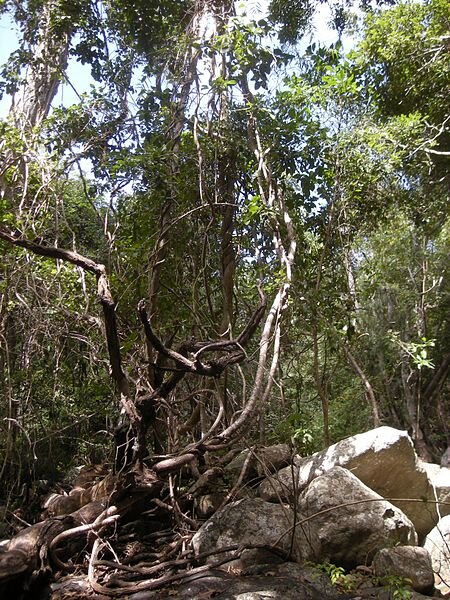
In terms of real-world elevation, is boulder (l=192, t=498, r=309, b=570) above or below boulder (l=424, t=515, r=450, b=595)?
above

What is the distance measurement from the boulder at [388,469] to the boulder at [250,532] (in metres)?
0.48

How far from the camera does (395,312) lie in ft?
37.8

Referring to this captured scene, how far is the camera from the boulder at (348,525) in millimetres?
3945

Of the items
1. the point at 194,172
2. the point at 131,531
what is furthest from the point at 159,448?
the point at 194,172

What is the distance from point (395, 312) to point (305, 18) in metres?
6.55

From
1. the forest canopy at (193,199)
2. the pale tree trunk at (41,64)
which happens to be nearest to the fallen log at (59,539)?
the forest canopy at (193,199)

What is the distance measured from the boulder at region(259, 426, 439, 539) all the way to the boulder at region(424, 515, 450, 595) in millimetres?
361

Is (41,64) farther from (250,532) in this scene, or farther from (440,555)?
(440,555)

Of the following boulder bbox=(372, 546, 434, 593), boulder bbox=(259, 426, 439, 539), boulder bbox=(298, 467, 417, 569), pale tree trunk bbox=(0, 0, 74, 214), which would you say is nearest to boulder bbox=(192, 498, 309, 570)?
boulder bbox=(298, 467, 417, 569)

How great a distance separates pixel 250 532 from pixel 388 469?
1.60 m

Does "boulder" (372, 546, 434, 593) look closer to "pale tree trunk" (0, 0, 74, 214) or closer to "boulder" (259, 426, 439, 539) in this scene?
"boulder" (259, 426, 439, 539)

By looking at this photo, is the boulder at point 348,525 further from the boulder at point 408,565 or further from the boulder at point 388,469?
the boulder at point 388,469

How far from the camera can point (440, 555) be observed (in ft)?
13.6

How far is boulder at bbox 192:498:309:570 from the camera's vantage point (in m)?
3.88
